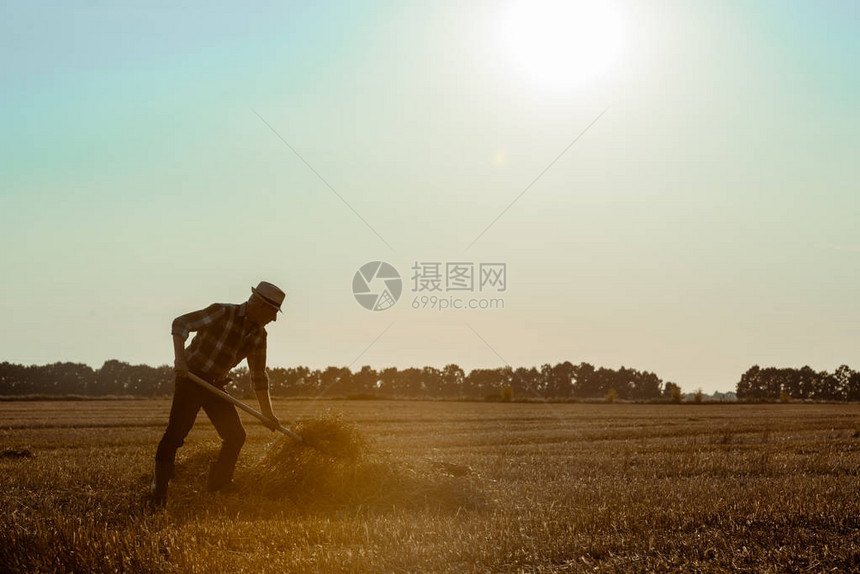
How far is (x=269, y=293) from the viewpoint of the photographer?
23.8ft

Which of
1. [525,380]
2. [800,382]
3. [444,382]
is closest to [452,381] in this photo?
[444,382]

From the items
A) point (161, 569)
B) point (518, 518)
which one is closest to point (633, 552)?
point (518, 518)

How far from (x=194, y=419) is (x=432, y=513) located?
259 cm

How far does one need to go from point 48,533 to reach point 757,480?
7867 millimetres

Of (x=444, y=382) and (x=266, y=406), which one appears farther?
(x=444, y=382)

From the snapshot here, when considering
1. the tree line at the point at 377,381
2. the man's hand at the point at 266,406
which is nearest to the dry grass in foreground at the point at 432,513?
the man's hand at the point at 266,406

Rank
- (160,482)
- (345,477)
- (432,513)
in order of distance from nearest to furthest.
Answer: (432,513) → (160,482) → (345,477)

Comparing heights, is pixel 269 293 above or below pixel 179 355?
above

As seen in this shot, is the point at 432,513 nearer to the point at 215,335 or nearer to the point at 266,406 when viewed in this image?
the point at 266,406

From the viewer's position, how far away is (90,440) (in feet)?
49.1

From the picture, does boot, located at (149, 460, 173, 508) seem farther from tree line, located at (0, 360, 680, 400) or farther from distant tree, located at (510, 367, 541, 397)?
distant tree, located at (510, 367, 541, 397)

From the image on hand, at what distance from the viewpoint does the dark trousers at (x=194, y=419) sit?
7.09 meters

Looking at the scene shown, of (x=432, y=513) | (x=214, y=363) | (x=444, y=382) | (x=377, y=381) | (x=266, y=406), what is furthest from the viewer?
(x=444, y=382)

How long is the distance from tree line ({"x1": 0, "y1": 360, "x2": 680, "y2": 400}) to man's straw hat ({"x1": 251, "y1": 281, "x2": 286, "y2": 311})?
218ft
